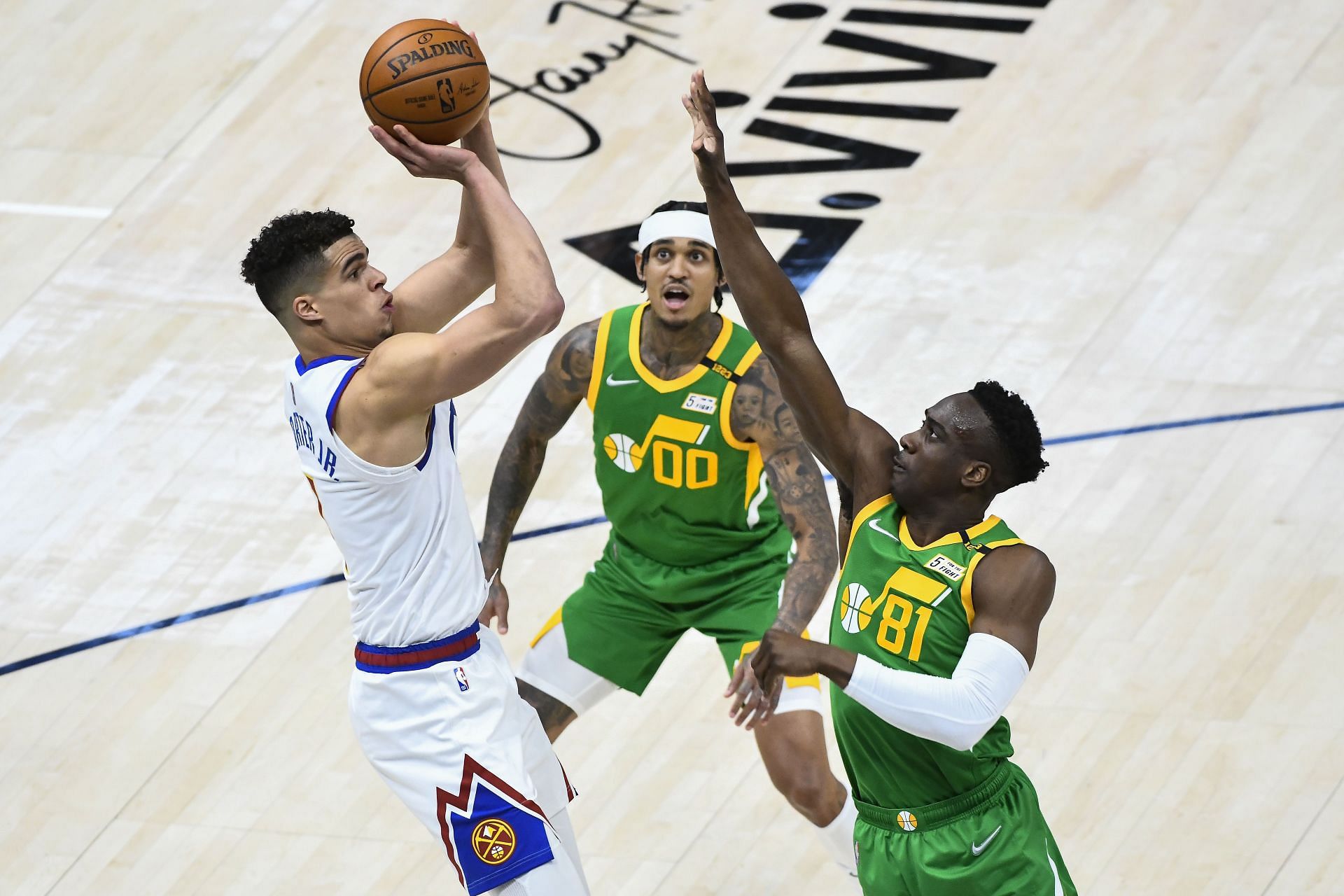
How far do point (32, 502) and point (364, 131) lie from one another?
11.0 feet

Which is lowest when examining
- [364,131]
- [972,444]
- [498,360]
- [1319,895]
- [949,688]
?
[1319,895]

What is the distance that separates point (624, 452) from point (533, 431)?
37cm

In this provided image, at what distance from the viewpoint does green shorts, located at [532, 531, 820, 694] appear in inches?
252

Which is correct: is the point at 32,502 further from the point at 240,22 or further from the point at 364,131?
the point at 240,22

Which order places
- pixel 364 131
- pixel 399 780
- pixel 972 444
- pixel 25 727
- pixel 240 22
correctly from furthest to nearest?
pixel 240 22 → pixel 364 131 → pixel 25 727 → pixel 399 780 → pixel 972 444

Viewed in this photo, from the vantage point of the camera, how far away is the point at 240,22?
41.3 ft

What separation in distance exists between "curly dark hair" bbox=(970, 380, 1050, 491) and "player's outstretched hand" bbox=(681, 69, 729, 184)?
33.1 inches

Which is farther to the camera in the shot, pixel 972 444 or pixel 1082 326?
pixel 1082 326

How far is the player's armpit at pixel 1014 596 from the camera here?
4.47 meters

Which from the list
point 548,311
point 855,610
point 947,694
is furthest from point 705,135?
point 947,694

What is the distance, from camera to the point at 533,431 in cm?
655

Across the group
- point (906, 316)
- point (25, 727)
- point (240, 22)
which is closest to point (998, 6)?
point (906, 316)

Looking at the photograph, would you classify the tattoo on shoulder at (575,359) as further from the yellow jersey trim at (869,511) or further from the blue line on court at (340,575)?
the blue line on court at (340,575)

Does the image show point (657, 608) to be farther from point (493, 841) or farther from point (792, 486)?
point (493, 841)
